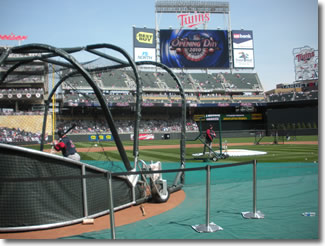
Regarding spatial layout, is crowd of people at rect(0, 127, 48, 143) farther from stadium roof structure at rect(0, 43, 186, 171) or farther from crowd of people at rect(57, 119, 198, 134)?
stadium roof structure at rect(0, 43, 186, 171)

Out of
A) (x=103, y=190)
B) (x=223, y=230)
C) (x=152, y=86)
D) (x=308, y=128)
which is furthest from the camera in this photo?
(x=152, y=86)

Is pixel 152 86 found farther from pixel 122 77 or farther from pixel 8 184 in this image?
pixel 8 184

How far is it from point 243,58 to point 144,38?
52.7 ft

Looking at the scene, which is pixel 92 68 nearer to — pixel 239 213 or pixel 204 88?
pixel 239 213

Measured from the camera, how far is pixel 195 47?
41.9 m

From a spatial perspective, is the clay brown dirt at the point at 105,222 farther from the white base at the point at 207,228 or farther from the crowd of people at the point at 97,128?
the crowd of people at the point at 97,128

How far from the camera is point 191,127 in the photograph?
1513 inches

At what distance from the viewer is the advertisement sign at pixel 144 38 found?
39.9 meters

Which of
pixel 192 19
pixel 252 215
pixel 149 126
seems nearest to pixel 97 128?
pixel 149 126

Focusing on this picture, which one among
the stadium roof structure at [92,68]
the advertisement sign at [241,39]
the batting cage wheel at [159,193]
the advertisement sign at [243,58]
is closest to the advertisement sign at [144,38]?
the advertisement sign at [241,39]

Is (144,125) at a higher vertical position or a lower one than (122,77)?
lower

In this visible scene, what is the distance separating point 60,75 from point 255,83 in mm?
46725

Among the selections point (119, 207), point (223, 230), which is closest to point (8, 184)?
point (119, 207)

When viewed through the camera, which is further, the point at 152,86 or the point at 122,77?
the point at 152,86
